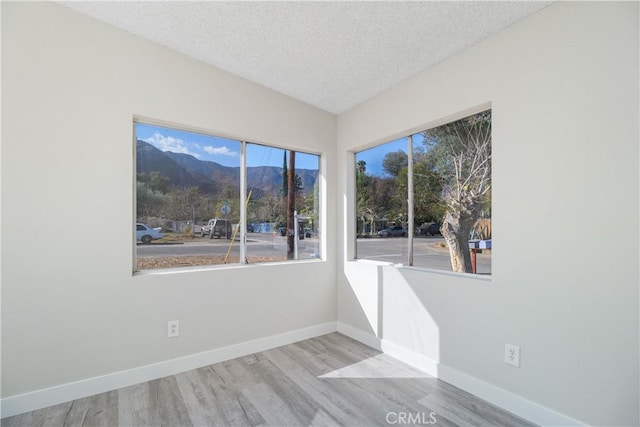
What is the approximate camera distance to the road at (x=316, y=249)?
244cm

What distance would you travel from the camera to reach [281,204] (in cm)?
323

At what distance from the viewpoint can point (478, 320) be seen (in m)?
2.09

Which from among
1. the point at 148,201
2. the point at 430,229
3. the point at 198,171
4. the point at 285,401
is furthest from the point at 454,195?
the point at 148,201

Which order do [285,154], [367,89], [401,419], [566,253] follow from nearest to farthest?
[566,253], [401,419], [367,89], [285,154]

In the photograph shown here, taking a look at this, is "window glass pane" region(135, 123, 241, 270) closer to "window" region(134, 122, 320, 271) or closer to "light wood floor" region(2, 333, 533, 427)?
"window" region(134, 122, 320, 271)

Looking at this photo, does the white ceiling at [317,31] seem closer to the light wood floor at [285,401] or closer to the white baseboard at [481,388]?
the white baseboard at [481,388]

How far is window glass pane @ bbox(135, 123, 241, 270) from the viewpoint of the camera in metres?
2.42

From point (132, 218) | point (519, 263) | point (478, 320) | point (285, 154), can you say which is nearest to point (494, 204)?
point (519, 263)

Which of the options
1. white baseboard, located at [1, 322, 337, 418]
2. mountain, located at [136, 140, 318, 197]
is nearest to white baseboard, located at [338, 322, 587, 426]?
white baseboard, located at [1, 322, 337, 418]

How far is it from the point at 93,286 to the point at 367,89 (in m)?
2.89

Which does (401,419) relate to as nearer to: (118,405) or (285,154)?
(118,405)

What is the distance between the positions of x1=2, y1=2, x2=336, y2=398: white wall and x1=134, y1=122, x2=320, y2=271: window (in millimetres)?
179

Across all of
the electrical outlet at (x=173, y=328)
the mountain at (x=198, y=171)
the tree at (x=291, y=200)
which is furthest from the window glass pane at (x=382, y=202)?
the electrical outlet at (x=173, y=328)

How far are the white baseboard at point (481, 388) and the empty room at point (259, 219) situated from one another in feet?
0.05
